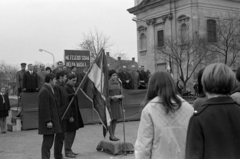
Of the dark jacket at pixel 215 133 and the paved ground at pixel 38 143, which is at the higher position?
the dark jacket at pixel 215 133

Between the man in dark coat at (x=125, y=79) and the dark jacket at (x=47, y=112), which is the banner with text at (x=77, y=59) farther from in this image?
the dark jacket at (x=47, y=112)

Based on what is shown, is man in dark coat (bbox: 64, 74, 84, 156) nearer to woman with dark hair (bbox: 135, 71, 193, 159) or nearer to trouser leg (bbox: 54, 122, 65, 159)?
trouser leg (bbox: 54, 122, 65, 159)

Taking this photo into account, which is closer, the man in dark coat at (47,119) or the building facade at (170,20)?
the man in dark coat at (47,119)

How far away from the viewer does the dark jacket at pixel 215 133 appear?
9.07 ft

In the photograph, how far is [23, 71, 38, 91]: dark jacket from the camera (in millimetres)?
14602

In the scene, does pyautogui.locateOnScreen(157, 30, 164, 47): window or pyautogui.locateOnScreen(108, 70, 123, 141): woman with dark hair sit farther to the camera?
pyautogui.locateOnScreen(157, 30, 164, 47): window

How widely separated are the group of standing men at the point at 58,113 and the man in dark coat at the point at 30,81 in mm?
6210

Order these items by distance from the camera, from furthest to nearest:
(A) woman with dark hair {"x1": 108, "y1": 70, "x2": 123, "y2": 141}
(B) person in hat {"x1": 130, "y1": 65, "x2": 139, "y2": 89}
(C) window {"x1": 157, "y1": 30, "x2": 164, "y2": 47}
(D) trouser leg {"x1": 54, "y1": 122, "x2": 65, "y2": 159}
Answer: (C) window {"x1": 157, "y1": 30, "x2": 164, "y2": 47}, (B) person in hat {"x1": 130, "y1": 65, "x2": 139, "y2": 89}, (A) woman with dark hair {"x1": 108, "y1": 70, "x2": 123, "y2": 141}, (D) trouser leg {"x1": 54, "y1": 122, "x2": 65, "y2": 159}

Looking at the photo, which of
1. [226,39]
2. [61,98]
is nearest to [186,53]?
[226,39]

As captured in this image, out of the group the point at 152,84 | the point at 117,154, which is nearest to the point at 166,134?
the point at 152,84

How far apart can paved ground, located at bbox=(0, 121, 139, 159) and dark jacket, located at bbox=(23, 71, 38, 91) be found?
1959 mm

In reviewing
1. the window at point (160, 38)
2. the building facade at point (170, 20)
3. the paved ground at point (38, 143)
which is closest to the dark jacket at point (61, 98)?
the paved ground at point (38, 143)

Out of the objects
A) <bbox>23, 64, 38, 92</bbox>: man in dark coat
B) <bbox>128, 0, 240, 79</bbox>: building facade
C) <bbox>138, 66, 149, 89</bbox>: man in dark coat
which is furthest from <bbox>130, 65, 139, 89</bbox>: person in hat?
<bbox>128, 0, 240, 79</bbox>: building facade

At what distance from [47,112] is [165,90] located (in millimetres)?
4166
